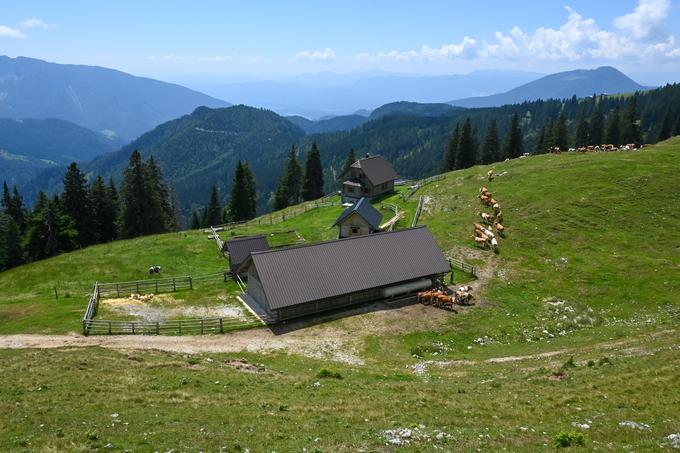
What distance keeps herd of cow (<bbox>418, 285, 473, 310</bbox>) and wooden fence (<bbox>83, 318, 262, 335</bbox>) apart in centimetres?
1557

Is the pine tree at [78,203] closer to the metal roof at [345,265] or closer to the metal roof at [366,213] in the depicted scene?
the metal roof at [366,213]

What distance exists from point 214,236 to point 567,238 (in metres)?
48.0

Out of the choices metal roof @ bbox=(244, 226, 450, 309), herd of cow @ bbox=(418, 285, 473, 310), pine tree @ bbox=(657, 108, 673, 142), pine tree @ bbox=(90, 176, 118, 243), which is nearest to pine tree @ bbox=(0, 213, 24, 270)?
pine tree @ bbox=(90, 176, 118, 243)

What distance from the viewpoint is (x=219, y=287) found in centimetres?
4769

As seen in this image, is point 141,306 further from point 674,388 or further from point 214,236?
point 674,388

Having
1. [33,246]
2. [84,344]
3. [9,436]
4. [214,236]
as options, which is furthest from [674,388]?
[33,246]

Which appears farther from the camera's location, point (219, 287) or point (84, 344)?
point (219, 287)

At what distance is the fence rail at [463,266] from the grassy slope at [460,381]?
149cm

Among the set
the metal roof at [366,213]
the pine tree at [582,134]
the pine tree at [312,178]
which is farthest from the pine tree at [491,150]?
the metal roof at [366,213]

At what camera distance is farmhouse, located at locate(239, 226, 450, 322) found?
1560 inches

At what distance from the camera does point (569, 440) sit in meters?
15.2

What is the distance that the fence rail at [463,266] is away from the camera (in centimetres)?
4890

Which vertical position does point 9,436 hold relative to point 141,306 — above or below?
above

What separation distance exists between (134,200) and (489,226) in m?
58.2
